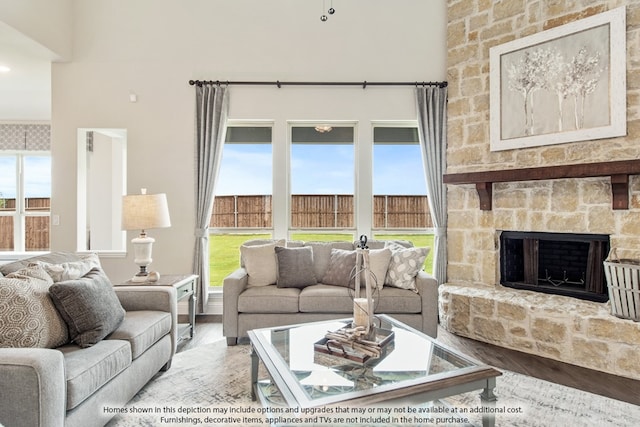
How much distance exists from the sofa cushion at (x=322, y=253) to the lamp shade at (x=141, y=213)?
147 cm

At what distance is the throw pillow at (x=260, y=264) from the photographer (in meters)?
3.32

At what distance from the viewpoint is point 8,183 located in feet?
19.4

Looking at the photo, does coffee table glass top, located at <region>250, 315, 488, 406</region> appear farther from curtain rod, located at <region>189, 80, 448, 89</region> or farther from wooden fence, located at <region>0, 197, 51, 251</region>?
wooden fence, located at <region>0, 197, 51, 251</region>

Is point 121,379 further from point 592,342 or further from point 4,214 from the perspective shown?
point 4,214

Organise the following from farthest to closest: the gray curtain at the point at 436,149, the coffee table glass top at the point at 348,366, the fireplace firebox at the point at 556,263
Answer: the gray curtain at the point at 436,149 → the fireplace firebox at the point at 556,263 → the coffee table glass top at the point at 348,366

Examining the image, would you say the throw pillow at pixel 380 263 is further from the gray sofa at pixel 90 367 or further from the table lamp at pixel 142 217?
the table lamp at pixel 142 217

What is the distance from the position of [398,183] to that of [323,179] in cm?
94

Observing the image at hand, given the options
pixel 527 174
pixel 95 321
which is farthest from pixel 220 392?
pixel 527 174

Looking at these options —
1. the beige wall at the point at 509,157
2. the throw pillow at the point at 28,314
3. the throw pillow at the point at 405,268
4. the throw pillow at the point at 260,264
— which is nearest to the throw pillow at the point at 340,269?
the throw pillow at the point at 405,268

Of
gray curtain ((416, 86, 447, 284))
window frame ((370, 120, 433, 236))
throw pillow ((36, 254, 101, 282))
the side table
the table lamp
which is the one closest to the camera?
throw pillow ((36, 254, 101, 282))

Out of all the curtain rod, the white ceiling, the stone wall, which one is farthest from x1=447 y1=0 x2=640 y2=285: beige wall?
the white ceiling

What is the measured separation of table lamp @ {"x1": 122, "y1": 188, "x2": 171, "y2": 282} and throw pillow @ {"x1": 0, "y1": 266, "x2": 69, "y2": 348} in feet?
3.44

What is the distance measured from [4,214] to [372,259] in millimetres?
6452

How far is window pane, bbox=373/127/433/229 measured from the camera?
14.0 ft
